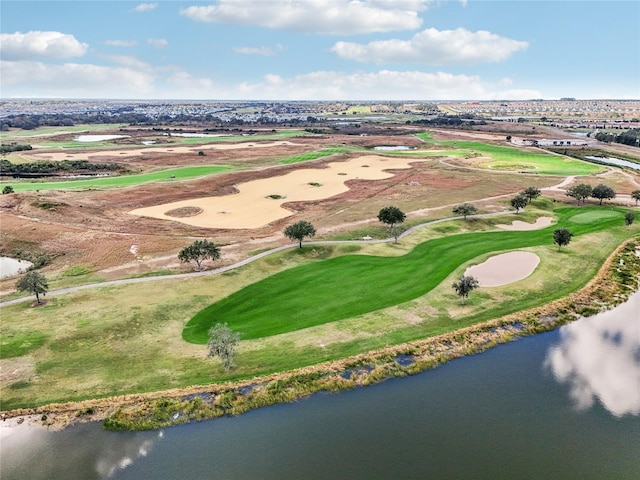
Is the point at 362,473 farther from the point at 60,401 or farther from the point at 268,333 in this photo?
the point at 60,401

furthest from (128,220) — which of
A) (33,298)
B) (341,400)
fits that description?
(341,400)

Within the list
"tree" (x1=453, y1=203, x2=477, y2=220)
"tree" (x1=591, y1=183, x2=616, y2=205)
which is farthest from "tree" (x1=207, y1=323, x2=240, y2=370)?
"tree" (x1=591, y1=183, x2=616, y2=205)

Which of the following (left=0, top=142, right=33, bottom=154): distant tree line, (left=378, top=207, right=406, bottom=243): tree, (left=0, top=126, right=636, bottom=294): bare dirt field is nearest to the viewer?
(left=0, top=126, right=636, bottom=294): bare dirt field

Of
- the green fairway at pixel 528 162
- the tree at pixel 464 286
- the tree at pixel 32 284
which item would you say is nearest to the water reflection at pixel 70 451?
the tree at pixel 32 284

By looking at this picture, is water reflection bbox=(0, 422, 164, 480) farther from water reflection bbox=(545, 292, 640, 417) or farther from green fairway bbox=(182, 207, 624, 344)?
water reflection bbox=(545, 292, 640, 417)

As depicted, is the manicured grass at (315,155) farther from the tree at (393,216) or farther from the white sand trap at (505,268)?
the white sand trap at (505,268)

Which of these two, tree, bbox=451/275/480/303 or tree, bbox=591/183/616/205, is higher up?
tree, bbox=591/183/616/205
